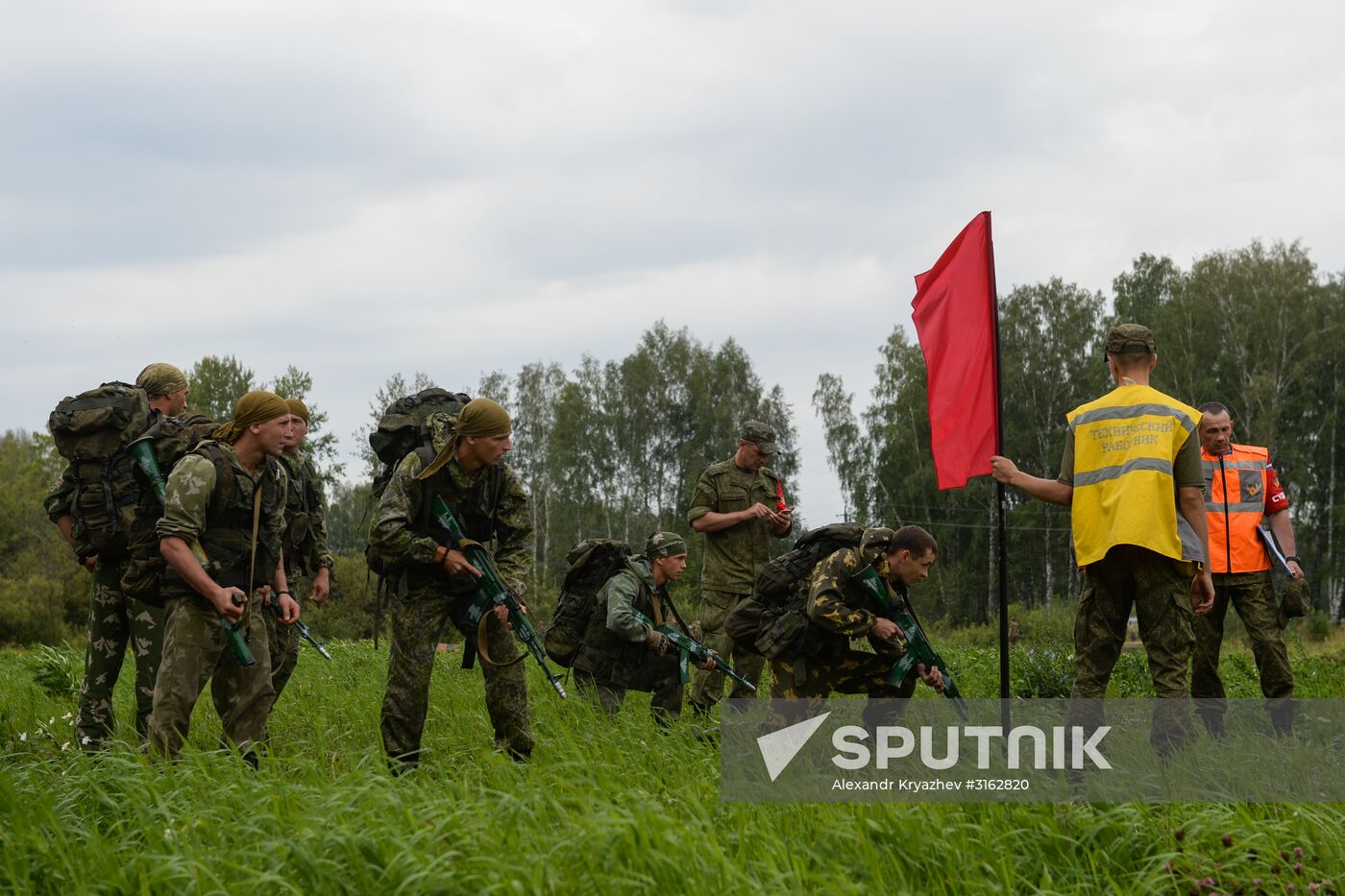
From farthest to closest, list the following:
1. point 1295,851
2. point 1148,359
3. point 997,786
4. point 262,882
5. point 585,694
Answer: point 585,694
point 1148,359
point 997,786
point 1295,851
point 262,882

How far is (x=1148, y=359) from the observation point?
6.20 metres

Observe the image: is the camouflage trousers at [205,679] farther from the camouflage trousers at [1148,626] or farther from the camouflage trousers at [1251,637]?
the camouflage trousers at [1251,637]

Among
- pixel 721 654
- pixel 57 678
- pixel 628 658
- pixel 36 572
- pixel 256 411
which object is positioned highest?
pixel 256 411

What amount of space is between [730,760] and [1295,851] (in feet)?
8.34

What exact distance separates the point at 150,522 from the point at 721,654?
4.62 metres

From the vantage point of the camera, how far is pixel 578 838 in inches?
152

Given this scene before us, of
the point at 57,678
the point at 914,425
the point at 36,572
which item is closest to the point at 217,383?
the point at 36,572

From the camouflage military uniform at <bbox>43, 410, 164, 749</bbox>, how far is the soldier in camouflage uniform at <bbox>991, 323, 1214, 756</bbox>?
4499 mm

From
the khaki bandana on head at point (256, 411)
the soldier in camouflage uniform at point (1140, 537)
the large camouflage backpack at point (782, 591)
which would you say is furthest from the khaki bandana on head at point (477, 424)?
the soldier in camouflage uniform at point (1140, 537)

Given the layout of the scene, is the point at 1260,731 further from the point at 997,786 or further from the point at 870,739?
the point at 997,786

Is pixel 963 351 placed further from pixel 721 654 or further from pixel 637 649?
pixel 721 654

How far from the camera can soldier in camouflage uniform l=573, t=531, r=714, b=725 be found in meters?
8.04

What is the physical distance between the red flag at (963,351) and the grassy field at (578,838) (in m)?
2.25

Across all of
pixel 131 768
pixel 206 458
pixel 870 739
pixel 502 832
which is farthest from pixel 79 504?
pixel 870 739
